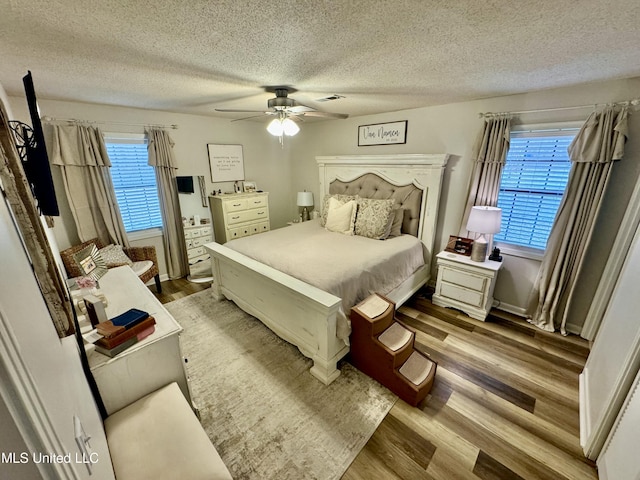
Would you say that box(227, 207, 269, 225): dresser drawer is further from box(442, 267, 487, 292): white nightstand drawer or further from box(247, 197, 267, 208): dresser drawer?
box(442, 267, 487, 292): white nightstand drawer

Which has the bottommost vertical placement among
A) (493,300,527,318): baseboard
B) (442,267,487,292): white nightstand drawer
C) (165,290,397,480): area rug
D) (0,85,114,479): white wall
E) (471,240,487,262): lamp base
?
(165,290,397,480): area rug

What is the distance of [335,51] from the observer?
1493 mm

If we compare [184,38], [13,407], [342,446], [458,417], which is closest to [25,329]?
[13,407]

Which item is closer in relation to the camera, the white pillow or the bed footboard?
the bed footboard

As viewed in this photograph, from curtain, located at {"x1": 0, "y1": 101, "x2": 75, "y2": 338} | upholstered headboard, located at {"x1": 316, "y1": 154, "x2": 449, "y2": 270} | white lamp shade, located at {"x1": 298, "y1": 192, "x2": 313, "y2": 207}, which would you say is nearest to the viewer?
curtain, located at {"x1": 0, "y1": 101, "x2": 75, "y2": 338}

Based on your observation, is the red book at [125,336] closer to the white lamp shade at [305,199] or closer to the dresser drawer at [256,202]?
the dresser drawer at [256,202]

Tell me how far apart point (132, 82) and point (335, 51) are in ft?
5.49

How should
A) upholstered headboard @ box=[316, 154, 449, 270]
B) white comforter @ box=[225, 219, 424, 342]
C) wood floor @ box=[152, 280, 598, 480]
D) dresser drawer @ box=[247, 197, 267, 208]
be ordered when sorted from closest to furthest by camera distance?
wood floor @ box=[152, 280, 598, 480] < white comforter @ box=[225, 219, 424, 342] < upholstered headboard @ box=[316, 154, 449, 270] < dresser drawer @ box=[247, 197, 267, 208]

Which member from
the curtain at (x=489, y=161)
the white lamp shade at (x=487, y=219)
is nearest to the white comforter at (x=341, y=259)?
the white lamp shade at (x=487, y=219)

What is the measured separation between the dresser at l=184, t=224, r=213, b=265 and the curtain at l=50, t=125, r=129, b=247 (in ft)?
Answer: 2.53

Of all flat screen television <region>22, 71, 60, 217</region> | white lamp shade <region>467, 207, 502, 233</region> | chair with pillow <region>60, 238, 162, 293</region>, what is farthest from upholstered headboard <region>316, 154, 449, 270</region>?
flat screen television <region>22, 71, 60, 217</region>

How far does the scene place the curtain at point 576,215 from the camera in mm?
2055

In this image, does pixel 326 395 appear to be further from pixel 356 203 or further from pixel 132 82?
pixel 132 82

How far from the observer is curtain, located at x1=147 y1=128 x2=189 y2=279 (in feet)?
10.7
